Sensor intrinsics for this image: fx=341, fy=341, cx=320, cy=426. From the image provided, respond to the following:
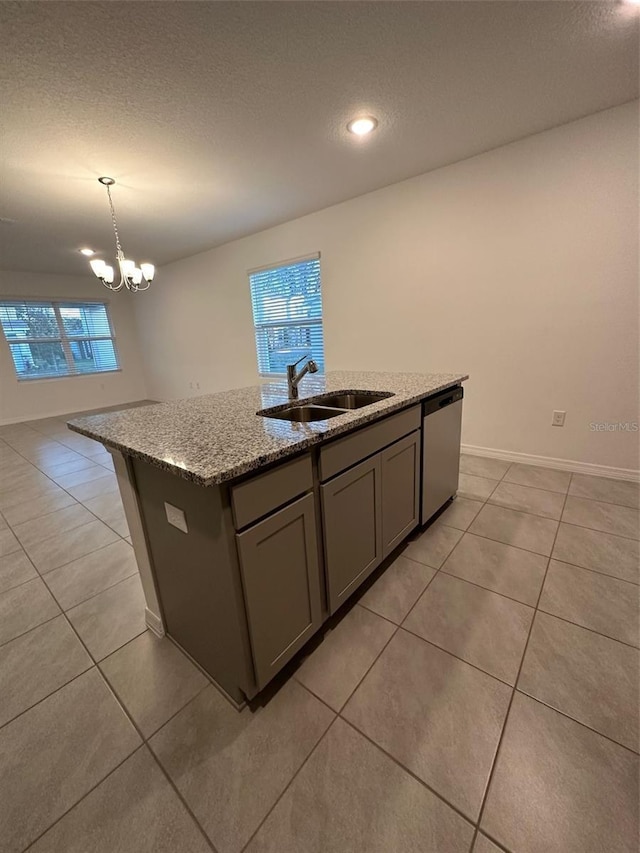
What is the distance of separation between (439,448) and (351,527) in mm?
895

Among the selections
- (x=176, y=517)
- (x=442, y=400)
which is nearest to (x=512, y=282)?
(x=442, y=400)

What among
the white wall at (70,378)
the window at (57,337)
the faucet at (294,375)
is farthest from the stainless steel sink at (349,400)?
the window at (57,337)

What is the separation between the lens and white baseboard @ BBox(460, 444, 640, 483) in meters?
2.56

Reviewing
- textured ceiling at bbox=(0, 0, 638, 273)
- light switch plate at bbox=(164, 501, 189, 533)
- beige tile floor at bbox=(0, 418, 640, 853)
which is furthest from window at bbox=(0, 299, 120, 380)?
light switch plate at bbox=(164, 501, 189, 533)

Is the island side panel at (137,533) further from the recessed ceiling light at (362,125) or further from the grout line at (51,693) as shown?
the recessed ceiling light at (362,125)

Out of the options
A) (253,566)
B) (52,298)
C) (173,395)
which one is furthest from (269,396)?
(52,298)

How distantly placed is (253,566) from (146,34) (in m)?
2.20

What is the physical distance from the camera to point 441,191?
2.88 metres

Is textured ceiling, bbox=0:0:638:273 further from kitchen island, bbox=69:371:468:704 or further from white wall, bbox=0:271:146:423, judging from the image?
white wall, bbox=0:271:146:423

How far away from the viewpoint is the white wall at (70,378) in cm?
547

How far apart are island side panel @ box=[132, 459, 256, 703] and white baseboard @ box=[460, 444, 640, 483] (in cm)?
278

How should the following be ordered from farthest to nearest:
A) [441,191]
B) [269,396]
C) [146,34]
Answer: [441,191] < [269,396] < [146,34]

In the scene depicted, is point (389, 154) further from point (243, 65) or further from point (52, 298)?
point (52, 298)

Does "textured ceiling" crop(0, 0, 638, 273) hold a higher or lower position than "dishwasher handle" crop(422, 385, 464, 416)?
higher
